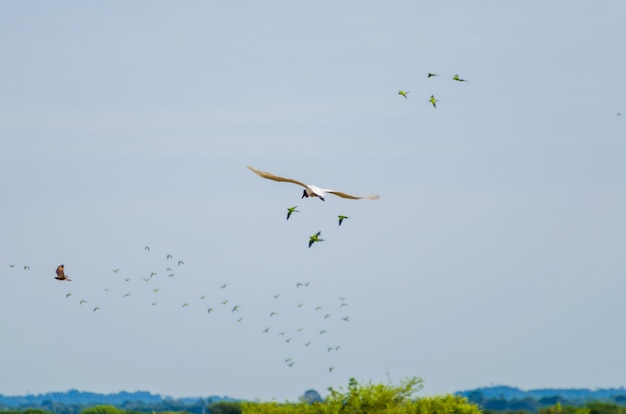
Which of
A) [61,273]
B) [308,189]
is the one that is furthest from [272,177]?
[61,273]

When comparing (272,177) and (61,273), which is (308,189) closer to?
(272,177)

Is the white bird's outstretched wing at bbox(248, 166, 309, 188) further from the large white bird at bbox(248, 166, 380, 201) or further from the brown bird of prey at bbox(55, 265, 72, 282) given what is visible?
the brown bird of prey at bbox(55, 265, 72, 282)

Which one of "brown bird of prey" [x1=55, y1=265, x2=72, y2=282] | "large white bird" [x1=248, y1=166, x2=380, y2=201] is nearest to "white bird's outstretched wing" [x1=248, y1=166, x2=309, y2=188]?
"large white bird" [x1=248, y1=166, x2=380, y2=201]

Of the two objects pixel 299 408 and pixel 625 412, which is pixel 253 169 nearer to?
pixel 299 408

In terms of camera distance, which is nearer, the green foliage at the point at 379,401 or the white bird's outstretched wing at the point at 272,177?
the white bird's outstretched wing at the point at 272,177

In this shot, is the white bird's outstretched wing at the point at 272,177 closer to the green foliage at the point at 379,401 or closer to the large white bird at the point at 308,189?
the large white bird at the point at 308,189

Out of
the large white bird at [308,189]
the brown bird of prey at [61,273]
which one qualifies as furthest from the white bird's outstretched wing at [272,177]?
the brown bird of prey at [61,273]

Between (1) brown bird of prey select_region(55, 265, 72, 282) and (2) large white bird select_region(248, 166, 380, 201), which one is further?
(1) brown bird of prey select_region(55, 265, 72, 282)

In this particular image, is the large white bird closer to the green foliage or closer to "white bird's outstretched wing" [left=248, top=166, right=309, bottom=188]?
"white bird's outstretched wing" [left=248, top=166, right=309, bottom=188]

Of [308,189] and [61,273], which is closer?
[308,189]

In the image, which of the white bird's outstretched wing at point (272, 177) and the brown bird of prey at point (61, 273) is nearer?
the white bird's outstretched wing at point (272, 177)

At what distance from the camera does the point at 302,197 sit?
136ft

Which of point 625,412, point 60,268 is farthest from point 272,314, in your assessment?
point 625,412

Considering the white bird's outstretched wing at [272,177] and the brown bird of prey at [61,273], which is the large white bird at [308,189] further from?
the brown bird of prey at [61,273]
